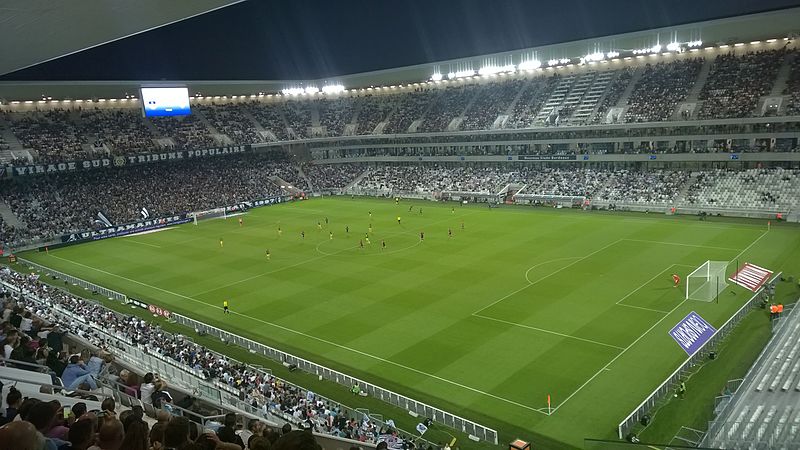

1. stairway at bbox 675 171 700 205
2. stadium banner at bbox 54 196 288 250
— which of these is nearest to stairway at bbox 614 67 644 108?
stairway at bbox 675 171 700 205

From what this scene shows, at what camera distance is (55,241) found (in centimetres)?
5512

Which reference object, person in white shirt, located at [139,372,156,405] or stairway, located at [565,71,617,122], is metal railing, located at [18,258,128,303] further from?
stairway, located at [565,71,617,122]

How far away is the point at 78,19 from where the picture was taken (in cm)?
1098

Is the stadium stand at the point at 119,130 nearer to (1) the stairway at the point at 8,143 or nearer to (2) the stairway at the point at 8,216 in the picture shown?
(1) the stairway at the point at 8,143

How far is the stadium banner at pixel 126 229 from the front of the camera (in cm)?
5628

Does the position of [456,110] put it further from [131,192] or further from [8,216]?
[8,216]

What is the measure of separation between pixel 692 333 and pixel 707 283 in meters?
7.48

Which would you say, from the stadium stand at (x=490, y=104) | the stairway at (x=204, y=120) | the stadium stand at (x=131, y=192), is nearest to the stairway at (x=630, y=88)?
the stadium stand at (x=490, y=104)

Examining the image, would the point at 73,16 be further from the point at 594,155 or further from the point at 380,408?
the point at 594,155

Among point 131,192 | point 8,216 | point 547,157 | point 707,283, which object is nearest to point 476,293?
point 707,283

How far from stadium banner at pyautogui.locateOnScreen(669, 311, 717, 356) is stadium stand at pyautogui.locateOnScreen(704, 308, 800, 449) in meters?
2.43

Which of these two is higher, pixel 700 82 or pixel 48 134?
pixel 48 134

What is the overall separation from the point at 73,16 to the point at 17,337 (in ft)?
21.7

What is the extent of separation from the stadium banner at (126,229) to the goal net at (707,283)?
53272 mm
